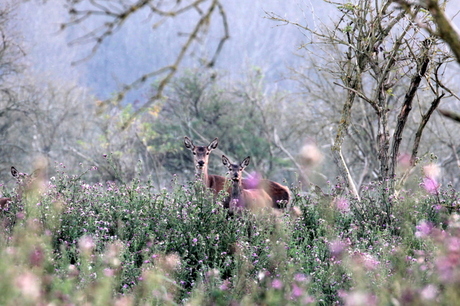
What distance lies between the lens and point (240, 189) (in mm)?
10711

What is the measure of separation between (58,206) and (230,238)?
7.75ft

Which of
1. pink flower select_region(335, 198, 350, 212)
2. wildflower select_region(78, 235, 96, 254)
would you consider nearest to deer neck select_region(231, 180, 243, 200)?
pink flower select_region(335, 198, 350, 212)

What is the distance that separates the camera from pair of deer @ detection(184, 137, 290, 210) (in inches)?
413

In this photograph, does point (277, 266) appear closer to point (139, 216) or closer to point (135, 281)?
point (135, 281)

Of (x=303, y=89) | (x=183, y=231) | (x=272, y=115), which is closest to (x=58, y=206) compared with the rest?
(x=183, y=231)

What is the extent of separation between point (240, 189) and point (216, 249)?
3.33 meters

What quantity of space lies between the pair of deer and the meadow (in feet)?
3.31

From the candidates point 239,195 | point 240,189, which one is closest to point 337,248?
point 239,195

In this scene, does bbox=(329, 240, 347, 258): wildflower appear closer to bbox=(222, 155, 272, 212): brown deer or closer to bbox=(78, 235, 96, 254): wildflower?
bbox=(78, 235, 96, 254): wildflower

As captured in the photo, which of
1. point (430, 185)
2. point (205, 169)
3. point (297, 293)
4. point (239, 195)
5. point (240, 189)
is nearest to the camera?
point (297, 293)

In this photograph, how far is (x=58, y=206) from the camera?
7980 millimetres

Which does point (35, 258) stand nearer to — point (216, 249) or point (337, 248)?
→ point (216, 249)

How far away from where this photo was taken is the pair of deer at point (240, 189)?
10500mm

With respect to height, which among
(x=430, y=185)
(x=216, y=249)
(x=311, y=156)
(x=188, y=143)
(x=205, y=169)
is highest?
(x=311, y=156)
